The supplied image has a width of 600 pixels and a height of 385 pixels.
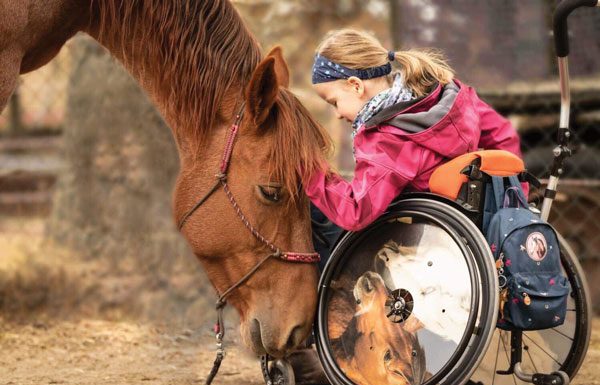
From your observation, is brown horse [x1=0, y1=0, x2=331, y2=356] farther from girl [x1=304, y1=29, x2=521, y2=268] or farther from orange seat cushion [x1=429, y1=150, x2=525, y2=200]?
orange seat cushion [x1=429, y1=150, x2=525, y2=200]

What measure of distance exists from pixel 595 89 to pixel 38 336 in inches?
128

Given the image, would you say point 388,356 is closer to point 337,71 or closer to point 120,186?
point 337,71

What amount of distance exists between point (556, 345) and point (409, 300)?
24.2 inches

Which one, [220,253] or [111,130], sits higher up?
[111,130]

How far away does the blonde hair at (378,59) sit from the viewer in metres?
2.76

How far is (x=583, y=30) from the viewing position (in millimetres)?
4562

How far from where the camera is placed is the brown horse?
260cm

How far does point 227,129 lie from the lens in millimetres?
2672

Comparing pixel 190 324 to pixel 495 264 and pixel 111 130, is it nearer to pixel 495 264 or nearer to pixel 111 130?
pixel 111 130

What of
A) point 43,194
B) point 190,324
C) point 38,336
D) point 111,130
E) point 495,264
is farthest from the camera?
point 43,194

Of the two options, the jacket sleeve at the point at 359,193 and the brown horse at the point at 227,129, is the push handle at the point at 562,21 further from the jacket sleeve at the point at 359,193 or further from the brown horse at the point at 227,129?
the brown horse at the point at 227,129

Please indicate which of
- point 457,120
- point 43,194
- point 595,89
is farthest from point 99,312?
Result: point 43,194

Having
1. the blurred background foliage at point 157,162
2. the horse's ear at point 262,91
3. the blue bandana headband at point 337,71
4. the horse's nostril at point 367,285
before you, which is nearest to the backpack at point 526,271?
the horse's nostril at point 367,285

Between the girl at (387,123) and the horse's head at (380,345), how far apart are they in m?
0.24
